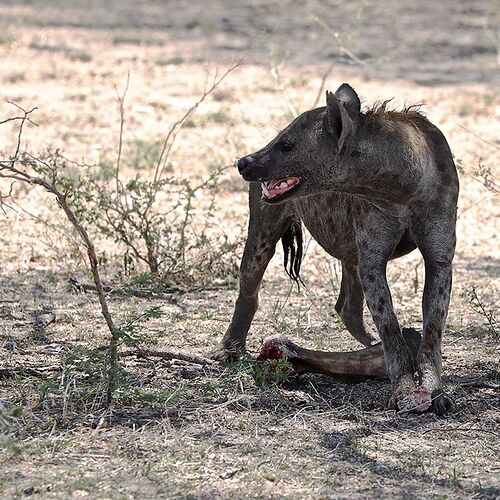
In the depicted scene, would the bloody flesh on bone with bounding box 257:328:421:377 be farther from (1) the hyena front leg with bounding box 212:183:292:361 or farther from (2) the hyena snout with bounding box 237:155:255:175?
(2) the hyena snout with bounding box 237:155:255:175

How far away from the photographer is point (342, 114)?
17.2 feet

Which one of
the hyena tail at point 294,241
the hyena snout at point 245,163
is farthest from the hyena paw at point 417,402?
the hyena tail at point 294,241

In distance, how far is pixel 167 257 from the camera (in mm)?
7762

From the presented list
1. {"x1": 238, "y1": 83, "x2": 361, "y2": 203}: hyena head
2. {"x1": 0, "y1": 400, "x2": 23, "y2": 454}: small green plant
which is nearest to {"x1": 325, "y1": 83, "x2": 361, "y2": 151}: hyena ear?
{"x1": 238, "y1": 83, "x2": 361, "y2": 203}: hyena head

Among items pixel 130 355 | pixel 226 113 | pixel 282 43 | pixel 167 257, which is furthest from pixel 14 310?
pixel 282 43

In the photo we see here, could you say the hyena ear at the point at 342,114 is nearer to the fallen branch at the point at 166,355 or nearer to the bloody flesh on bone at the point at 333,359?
the bloody flesh on bone at the point at 333,359

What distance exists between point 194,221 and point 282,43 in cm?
886

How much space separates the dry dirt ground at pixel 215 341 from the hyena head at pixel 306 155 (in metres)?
0.87

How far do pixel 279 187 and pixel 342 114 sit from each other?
0.45 meters

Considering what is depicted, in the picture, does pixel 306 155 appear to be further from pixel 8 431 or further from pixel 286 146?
pixel 8 431

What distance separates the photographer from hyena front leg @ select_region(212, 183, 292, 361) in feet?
20.7

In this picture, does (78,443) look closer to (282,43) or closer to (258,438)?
(258,438)

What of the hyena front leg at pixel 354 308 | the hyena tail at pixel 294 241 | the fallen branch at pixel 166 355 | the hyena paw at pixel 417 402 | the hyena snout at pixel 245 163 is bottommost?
the hyena paw at pixel 417 402

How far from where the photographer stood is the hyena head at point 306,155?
534 cm
